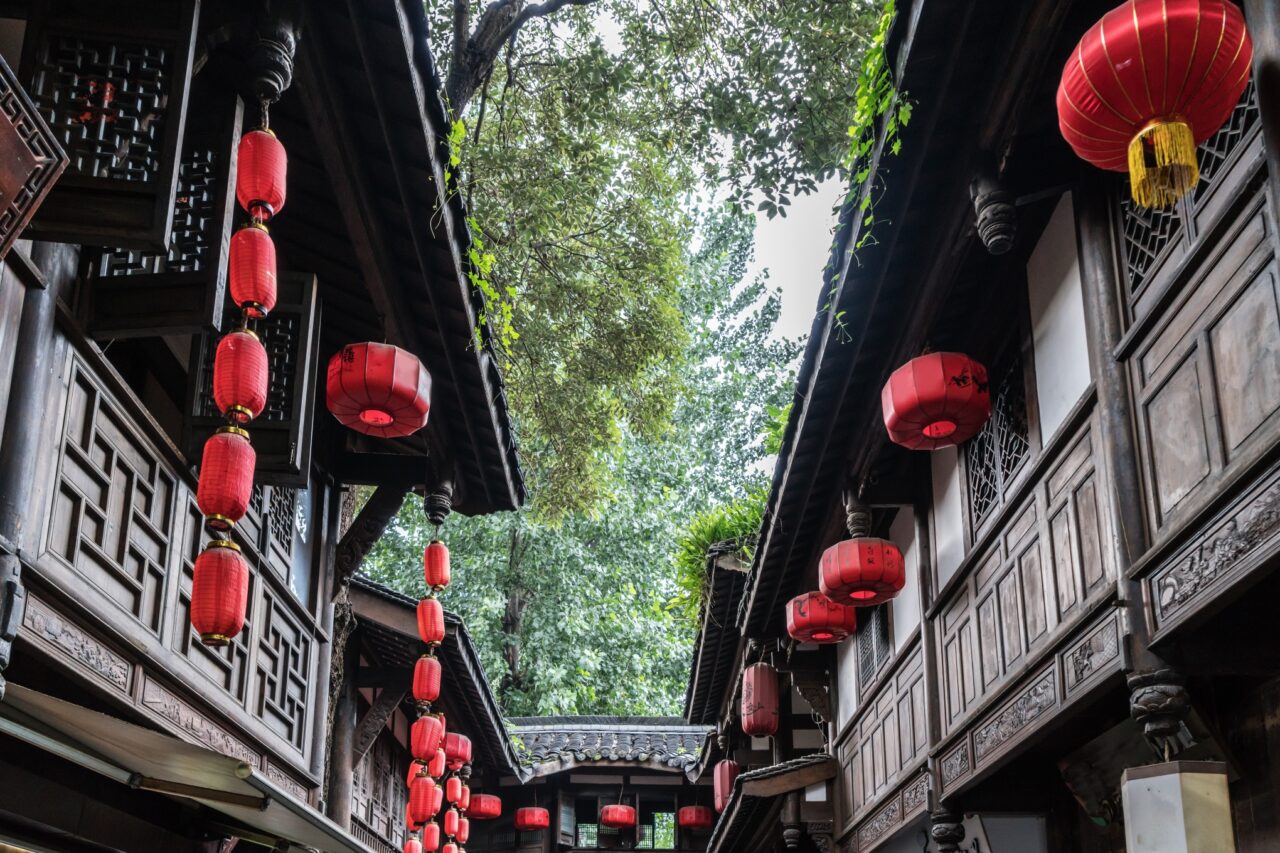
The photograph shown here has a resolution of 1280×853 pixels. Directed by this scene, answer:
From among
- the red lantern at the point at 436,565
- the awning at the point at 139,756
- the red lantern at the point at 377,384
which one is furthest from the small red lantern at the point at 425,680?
the red lantern at the point at 377,384

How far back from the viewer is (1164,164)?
4.87 m

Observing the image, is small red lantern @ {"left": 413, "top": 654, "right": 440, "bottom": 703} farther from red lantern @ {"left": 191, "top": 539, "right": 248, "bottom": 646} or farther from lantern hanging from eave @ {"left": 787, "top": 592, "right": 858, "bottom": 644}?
red lantern @ {"left": 191, "top": 539, "right": 248, "bottom": 646}

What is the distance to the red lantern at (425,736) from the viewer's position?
14930 millimetres

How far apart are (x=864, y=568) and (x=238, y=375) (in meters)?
5.64

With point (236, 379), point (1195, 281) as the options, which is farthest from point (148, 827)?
point (1195, 281)

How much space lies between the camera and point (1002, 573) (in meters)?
8.57

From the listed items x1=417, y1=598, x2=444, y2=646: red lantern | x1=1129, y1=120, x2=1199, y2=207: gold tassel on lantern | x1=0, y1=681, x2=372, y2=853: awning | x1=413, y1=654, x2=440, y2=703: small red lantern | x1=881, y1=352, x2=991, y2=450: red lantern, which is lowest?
x1=0, y1=681, x2=372, y2=853: awning

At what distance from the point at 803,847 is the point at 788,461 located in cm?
969

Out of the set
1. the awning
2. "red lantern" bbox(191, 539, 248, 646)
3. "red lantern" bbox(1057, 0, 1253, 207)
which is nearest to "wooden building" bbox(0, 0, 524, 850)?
the awning

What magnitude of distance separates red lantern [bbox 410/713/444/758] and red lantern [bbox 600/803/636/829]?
11.8 m

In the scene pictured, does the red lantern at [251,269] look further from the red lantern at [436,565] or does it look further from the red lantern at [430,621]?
the red lantern at [430,621]

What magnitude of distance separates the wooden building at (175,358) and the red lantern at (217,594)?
50 cm

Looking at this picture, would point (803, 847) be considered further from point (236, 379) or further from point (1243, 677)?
point (236, 379)

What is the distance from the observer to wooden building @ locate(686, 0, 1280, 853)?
17.7 ft
